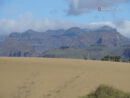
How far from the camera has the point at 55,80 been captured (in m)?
25.8

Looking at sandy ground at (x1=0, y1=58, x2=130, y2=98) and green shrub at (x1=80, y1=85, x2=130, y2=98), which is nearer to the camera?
green shrub at (x1=80, y1=85, x2=130, y2=98)

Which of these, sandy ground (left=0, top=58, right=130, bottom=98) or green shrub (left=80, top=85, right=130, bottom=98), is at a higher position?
green shrub (left=80, top=85, right=130, bottom=98)

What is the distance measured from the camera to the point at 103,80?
81.7ft

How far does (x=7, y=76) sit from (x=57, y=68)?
4383 millimetres

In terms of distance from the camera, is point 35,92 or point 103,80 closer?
point 35,92

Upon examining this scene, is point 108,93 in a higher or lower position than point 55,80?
higher

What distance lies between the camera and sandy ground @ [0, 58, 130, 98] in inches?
898

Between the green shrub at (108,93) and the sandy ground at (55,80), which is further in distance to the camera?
the sandy ground at (55,80)

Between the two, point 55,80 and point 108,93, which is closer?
point 108,93

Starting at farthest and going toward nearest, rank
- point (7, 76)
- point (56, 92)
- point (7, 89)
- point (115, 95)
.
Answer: point (7, 76), point (7, 89), point (56, 92), point (115, 95)

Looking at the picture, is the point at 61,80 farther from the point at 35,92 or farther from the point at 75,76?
the point at 35,92

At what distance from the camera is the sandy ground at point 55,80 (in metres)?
22.8

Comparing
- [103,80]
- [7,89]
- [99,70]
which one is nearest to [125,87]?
[103,80]

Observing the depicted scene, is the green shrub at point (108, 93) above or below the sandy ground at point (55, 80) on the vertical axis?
above
